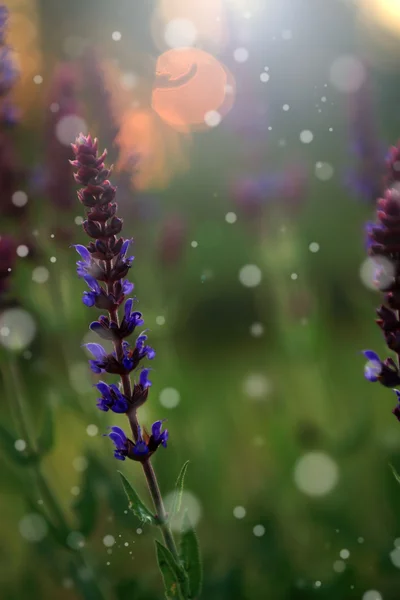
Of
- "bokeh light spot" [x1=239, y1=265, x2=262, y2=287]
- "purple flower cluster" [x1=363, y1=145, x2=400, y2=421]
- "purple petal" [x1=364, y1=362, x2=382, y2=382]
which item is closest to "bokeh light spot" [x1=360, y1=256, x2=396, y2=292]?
"purple flower cluster" [x1=363, y1=145, x2=400, y2=421]

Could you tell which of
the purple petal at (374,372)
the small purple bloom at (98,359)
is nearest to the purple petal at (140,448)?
the small purple bloom at (98,359)

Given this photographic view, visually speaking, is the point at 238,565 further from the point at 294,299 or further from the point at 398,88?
the point at 398,88

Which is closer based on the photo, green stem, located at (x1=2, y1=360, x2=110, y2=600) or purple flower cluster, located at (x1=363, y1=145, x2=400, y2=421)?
purple flower cluster, located at (x1=363, y1=145, x2=400, y2=421)

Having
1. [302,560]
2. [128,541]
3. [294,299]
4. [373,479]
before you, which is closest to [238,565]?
[302,560]

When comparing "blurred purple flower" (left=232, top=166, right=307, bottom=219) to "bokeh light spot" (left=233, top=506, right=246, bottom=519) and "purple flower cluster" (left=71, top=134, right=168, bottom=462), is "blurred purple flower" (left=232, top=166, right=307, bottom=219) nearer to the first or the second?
"bokeh light spot" (left=233, top=506, right=246, bottom=519)

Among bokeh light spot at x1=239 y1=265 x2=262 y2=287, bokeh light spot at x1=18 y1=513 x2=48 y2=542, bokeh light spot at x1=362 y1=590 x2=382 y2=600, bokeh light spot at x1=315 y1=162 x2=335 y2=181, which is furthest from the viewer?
bokeh light spot at x1=315 y1=162 x2=335 y2=181

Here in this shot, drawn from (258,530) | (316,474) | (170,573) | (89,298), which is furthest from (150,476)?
(316,474)

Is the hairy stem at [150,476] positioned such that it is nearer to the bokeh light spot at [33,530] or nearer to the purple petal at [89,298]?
the purple petal at [89,298]
